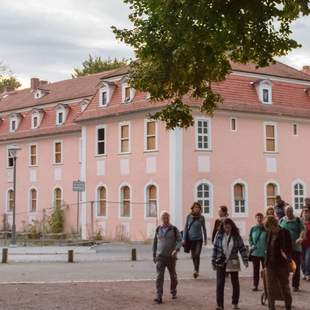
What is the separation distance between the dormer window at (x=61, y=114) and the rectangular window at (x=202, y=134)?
1373 cm

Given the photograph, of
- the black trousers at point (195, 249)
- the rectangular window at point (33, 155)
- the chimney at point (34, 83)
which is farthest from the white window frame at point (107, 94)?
the black trousers at point (195, 249)

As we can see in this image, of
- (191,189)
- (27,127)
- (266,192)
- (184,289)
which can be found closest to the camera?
(184,289)

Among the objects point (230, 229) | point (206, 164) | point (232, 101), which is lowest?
point (230, 229)

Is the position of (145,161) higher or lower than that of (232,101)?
Result: lower

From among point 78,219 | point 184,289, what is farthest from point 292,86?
point 184,289

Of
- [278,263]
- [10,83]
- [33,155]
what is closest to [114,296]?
[278,263]

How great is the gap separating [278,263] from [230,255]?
1033 millimetres

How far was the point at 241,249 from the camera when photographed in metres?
12.8

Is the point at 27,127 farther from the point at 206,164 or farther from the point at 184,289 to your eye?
the point at 184,289

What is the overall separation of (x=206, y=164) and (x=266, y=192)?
4.02 meters

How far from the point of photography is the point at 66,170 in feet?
150

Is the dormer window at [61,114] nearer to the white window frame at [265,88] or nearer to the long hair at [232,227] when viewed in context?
the white window frame at [265,88]

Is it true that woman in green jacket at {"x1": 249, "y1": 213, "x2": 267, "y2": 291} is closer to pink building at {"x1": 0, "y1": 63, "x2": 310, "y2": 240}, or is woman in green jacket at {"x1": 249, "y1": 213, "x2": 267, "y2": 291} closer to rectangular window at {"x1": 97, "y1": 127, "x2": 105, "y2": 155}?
pink building at {"x1": 0, "y1": 63, "x2": 310, "y2": 240}

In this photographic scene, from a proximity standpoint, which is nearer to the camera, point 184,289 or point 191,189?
point 184,289
